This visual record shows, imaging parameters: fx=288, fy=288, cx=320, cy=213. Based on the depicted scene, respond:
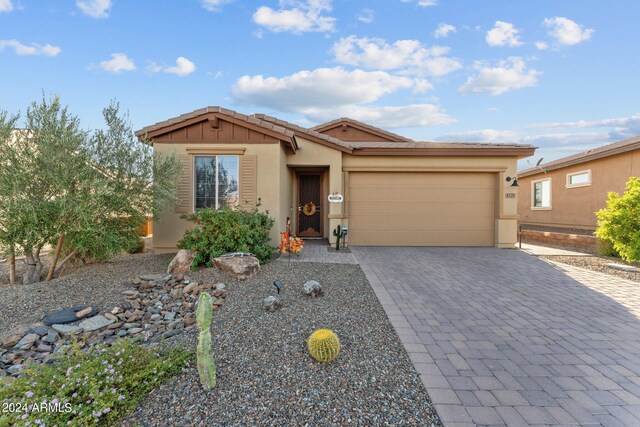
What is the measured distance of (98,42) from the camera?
8422 millimetres

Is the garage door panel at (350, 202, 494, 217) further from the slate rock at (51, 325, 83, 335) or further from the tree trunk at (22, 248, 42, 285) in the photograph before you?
the tree trunk at (22, 248, 42, 285)

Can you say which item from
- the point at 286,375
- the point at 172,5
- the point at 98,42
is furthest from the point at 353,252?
the point at 98,42

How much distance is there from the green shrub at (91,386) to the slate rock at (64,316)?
67.2 inches

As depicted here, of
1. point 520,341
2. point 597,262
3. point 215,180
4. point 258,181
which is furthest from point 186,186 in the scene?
point 597,262

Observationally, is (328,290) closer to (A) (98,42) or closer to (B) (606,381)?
(B) (606,381)

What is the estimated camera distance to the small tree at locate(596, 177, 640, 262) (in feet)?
23.5

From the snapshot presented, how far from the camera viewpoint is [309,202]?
1080 cm

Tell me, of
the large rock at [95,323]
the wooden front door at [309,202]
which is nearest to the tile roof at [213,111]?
the wooden front door at [309,202]

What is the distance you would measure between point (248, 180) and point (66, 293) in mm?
4364

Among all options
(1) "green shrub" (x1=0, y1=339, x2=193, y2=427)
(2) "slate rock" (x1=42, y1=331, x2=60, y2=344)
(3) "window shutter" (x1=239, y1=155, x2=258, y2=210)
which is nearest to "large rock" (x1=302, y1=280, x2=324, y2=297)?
(1) "green shrub" (x1=0, y1=339, x2=193, y2=427)

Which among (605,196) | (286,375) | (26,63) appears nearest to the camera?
(286,375)

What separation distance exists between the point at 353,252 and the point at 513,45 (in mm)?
8414

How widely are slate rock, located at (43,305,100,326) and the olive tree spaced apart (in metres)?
1.68

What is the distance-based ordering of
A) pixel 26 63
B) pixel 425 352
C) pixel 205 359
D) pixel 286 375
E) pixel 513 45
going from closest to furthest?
pixel 205 359
pixel 286 375
pixel 425 352
pixel 26 63
pixel 513 45
